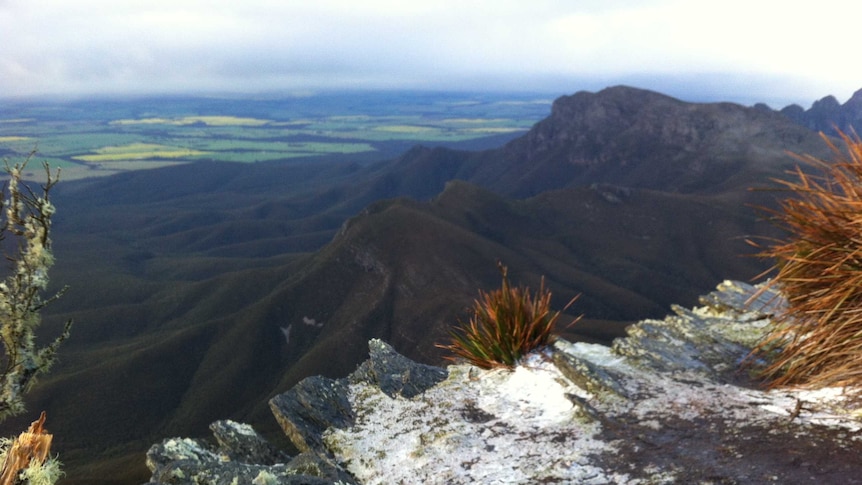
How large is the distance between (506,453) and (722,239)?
601ft

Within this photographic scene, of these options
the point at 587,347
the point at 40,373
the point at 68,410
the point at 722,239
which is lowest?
the point at 68,410

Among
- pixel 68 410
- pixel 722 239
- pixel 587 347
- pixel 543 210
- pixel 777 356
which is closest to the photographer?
pixel 777 356

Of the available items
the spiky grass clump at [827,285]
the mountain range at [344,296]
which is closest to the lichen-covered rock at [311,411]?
the spiky grass clump at [827,285]

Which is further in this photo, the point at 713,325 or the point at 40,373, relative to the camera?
the point at 713,325

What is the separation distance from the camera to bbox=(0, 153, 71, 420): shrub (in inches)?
227

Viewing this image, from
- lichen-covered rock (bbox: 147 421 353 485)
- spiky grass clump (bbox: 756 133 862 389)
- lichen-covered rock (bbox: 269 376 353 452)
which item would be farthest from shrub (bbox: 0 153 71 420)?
spiky grass clump (bbox: 756 133 862 389)

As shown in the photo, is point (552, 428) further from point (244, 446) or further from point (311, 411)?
point (244, 446)

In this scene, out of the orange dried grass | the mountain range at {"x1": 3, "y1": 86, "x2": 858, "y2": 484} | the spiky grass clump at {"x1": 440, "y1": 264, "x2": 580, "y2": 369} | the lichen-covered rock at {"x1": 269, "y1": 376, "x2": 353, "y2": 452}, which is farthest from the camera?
the mountain range at {"x1": 3, "y1": 86, "x2": 858, "y2": 484}

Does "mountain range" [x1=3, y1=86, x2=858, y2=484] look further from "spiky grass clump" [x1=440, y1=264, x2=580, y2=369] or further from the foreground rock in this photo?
"spiky grass clump" [x1=440, y1=264, x2=580, y2=369]

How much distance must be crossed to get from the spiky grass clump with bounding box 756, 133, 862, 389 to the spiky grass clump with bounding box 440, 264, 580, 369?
3.75 metres

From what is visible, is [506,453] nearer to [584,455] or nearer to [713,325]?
[584,455]

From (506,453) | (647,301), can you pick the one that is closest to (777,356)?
(506,453)

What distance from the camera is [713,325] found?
40.1 ft

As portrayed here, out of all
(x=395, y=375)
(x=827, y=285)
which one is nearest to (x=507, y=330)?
(x=395, y=375)
